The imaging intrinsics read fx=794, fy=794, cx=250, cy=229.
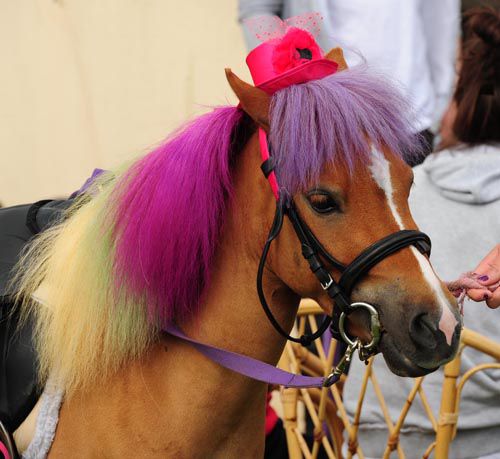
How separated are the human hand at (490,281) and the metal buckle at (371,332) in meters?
0.27

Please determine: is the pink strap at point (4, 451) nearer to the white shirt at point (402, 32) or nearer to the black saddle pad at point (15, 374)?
the black saddle pad at point (15, 374)

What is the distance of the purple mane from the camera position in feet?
3.97

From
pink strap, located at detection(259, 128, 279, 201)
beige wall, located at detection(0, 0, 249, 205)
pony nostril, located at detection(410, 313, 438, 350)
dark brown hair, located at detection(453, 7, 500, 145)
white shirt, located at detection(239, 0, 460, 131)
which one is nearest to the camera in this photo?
pony nostril, located at detection(410, 313, 438, 350)

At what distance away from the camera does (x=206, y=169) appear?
127cm

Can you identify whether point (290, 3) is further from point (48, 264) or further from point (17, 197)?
point (17, 197)

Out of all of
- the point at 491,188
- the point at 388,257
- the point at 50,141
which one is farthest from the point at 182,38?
the point at 388,257

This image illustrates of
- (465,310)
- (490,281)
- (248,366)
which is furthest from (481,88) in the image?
(248,366)

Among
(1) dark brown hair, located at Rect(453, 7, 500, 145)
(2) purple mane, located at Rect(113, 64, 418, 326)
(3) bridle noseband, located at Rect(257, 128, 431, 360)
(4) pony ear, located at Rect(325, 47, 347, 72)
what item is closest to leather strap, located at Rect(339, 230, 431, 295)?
(3) bridle noseband, located at Rect(257, 128, 431, 360)

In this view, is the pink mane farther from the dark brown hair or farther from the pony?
the dark brown hair

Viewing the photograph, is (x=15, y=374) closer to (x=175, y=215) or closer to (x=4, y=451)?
(x=4, y=451)

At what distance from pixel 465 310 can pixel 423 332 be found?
27.0 inches

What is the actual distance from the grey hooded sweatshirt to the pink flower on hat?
64 centimetres

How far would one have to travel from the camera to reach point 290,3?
2.43 metres

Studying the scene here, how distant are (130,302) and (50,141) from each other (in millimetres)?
2480
